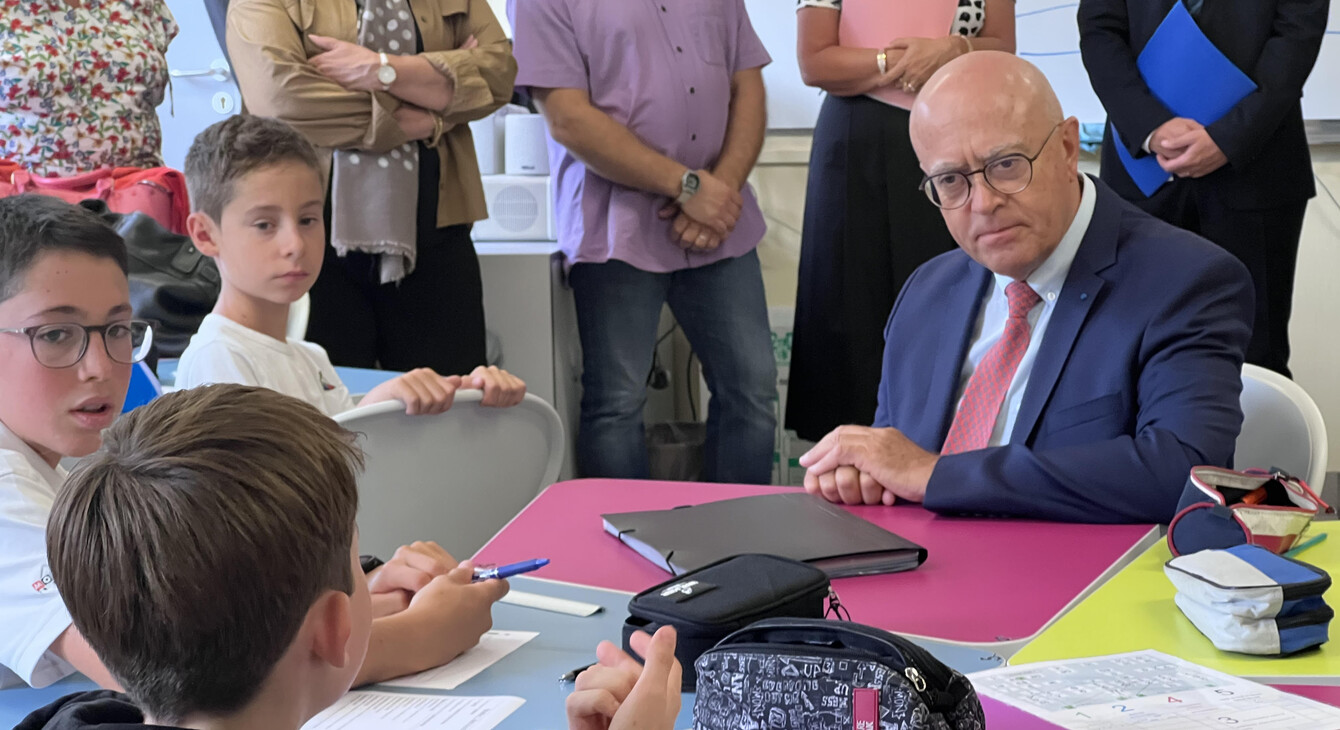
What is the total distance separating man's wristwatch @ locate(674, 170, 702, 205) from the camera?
300 cm

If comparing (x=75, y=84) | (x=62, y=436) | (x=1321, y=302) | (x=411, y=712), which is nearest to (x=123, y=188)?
(x=75, y=84)

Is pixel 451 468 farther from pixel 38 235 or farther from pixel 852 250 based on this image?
pixel 852 250

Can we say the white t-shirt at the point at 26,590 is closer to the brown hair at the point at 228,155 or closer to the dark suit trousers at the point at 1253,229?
the brown hair at the point at 228,155

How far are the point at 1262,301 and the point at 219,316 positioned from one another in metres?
2.31

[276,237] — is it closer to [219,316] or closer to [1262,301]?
[219,316]

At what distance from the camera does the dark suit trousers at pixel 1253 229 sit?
108 inches

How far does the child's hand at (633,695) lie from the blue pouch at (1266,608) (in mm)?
469

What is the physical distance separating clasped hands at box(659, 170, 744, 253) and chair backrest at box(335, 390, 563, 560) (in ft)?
3.89

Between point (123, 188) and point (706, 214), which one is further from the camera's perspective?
point (706, 214)

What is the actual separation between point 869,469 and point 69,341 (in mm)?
975

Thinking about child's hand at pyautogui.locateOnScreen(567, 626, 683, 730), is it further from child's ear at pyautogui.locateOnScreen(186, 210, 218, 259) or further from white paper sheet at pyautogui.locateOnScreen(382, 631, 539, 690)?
child's ear at pyautogui.locateOnScreen(186, 210, 218, 259)

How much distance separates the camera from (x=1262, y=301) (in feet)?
9.51

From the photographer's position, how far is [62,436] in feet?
4.43

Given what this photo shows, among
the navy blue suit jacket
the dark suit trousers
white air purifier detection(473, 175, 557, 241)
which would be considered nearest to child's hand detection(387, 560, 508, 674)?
the navy blue suit jacket
